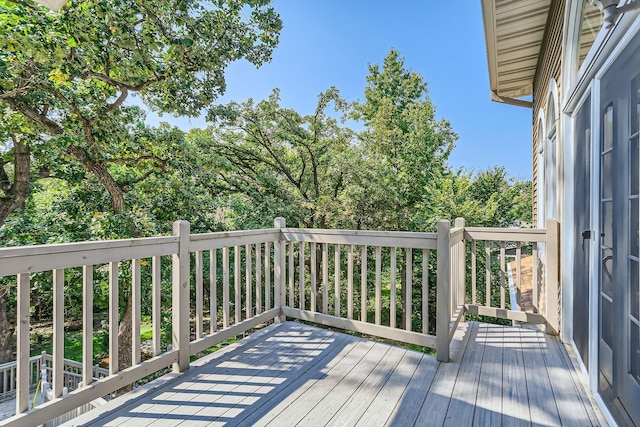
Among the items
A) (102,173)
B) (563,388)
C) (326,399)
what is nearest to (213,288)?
(326,399)

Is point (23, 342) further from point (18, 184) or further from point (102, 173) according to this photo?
point (18, 184)

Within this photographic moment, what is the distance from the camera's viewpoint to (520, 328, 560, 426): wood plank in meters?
1.83

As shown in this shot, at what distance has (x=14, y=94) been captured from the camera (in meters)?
4.97

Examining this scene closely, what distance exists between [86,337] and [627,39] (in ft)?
9.96

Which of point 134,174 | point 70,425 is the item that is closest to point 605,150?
point 70,425

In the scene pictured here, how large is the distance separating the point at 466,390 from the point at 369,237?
4.23ft

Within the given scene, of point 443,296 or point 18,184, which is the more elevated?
point 18,184

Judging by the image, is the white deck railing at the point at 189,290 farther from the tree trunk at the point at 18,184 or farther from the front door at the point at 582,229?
the tree trunk at the point at 18,184

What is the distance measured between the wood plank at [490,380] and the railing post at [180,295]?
1.91m

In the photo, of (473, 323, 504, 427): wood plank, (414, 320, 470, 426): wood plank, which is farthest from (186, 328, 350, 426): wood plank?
(473, 323, 504, 427): wood plank

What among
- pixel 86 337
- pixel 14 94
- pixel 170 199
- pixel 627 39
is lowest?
pixel 86 337

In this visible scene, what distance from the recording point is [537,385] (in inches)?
86.4

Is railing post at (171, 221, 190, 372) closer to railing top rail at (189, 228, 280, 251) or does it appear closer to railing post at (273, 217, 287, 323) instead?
railing top rail at (189, 228, 280, 251)

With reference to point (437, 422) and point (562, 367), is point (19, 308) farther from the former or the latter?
point (562, 367)
